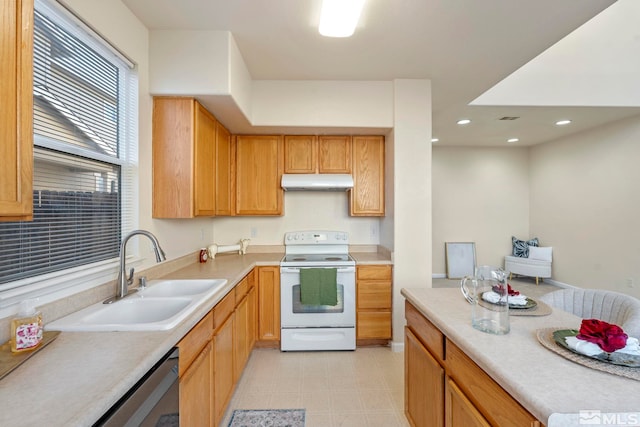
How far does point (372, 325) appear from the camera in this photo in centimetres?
287

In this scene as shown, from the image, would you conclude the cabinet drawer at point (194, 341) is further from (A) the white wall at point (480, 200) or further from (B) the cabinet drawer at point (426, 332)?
(A) the white wall at point (480, 200)

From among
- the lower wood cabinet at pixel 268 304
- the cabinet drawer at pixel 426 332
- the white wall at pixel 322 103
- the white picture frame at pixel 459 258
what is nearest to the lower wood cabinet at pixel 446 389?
the cabinet drawer at pixel 426 332

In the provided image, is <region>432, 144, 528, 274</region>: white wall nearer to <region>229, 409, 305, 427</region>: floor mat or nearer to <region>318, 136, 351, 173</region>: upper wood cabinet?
<region>318, 136, 351, 173</region>: upper wood cabinet

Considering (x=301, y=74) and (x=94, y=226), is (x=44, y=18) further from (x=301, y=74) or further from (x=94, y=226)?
Result: (x=301, y=74)

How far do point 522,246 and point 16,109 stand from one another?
674cm

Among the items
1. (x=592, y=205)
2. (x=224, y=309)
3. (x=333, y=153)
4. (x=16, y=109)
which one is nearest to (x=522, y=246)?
(x=592, y=205)

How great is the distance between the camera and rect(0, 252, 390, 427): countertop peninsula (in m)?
0.69

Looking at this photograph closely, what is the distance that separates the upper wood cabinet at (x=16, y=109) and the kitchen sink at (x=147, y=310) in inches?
23.8

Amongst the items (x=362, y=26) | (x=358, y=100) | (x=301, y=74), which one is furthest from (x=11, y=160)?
(x=358, y=100)

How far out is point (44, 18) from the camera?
1.32 m

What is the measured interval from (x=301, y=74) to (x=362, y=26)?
0.85 meters

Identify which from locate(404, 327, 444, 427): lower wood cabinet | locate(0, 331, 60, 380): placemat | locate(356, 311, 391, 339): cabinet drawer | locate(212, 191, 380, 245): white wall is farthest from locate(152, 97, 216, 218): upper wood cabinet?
locate(356, 311, 391, 339): cabinet drawer

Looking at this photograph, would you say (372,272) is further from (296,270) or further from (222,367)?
(222,367)
